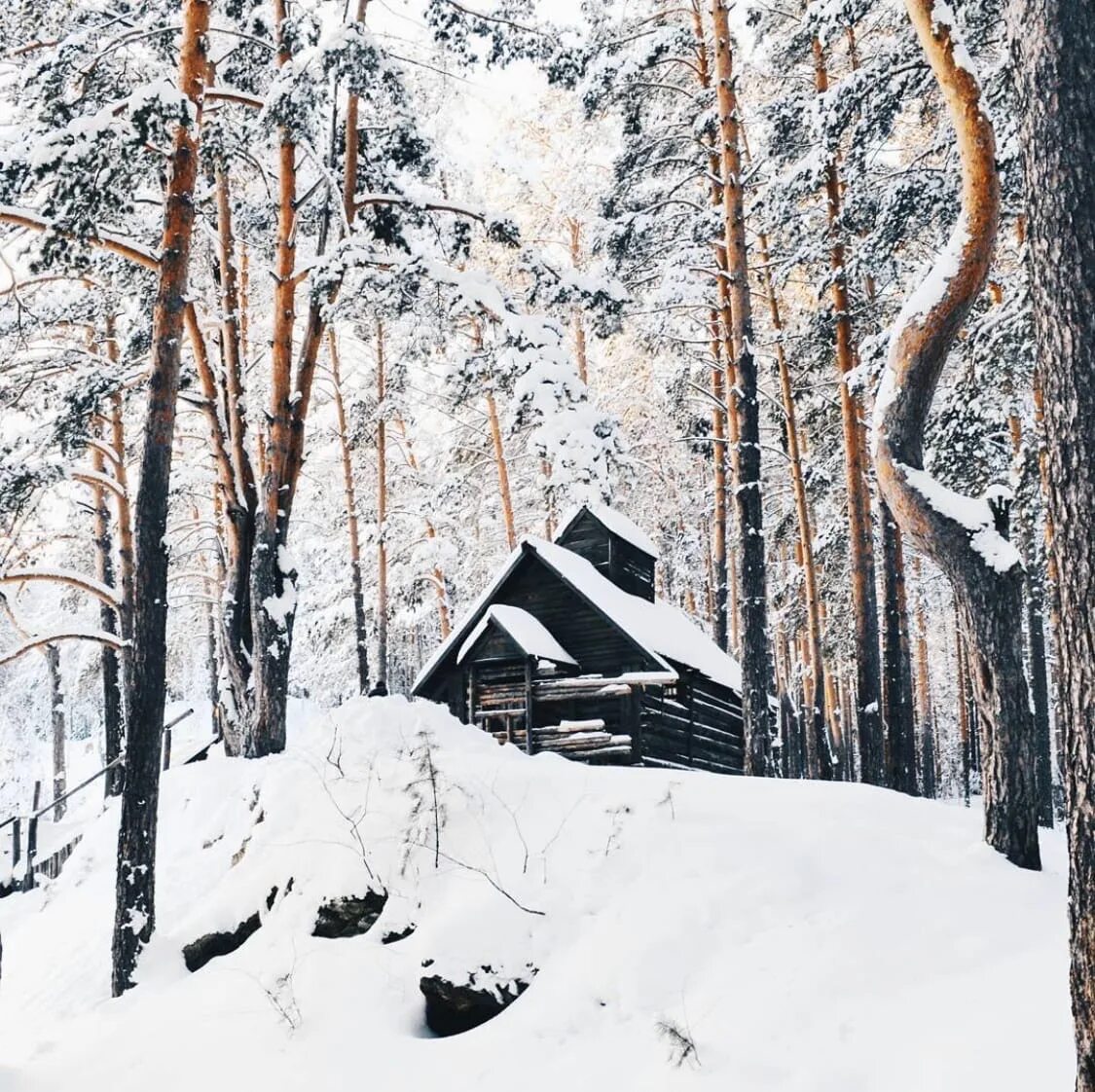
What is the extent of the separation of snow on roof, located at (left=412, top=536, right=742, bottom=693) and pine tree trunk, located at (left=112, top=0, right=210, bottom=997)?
9.06 metres

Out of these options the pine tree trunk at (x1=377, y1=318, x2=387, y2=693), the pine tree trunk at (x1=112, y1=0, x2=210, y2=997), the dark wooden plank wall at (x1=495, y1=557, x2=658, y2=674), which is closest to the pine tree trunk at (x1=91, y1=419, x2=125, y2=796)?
the pine tree trunk at (x1=377, y1=318, x2=387, y2=693)

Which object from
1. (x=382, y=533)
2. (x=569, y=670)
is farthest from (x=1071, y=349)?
(x=382, y=533)

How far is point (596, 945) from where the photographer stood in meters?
5.33

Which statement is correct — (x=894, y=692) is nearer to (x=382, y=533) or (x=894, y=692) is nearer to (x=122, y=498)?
(x=382, y=533)

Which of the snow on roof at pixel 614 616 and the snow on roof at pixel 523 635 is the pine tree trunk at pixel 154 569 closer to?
the snow on roof at pixel 523 635

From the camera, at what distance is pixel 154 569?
849 centimetres

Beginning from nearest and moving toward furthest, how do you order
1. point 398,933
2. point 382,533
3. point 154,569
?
point 398,933, point 154,569, point 382,533

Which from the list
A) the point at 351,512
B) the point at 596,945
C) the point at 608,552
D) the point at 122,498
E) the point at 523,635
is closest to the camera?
the point at 596,945

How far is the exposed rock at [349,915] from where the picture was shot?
6.36 m

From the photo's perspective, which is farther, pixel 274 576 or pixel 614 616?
pixel 614 616

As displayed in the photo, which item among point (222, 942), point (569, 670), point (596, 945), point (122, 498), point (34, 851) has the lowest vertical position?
point (34, 851)

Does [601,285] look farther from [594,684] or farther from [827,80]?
[827,80]

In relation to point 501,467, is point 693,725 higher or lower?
lower

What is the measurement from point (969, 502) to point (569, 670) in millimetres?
11407
